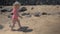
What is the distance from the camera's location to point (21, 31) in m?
7.14


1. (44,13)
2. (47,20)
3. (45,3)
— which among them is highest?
(45,3)

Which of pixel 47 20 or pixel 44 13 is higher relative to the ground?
pixel 44 13

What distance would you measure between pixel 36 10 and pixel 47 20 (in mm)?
1877

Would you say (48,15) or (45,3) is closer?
(48,15)

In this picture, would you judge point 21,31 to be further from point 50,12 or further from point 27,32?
point 50,12

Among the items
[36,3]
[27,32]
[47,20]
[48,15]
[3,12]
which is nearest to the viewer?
[27,32]

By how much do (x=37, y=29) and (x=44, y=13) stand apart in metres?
2.39

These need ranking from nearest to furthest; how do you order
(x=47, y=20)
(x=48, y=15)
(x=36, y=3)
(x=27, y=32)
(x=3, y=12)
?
(x=27, y=32), (x=47, y=20), (x=48, y=15), (x=3, y=12), (x=36, y=3)

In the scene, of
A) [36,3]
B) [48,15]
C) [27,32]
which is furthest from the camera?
[36,3]

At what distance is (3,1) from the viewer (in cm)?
1223

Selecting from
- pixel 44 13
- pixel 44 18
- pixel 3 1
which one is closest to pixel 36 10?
pixel 44 13

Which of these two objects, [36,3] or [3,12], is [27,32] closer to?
[3,12]

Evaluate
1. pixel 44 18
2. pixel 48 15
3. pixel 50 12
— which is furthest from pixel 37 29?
pixel 50 12

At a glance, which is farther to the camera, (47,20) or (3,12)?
(3,12)
